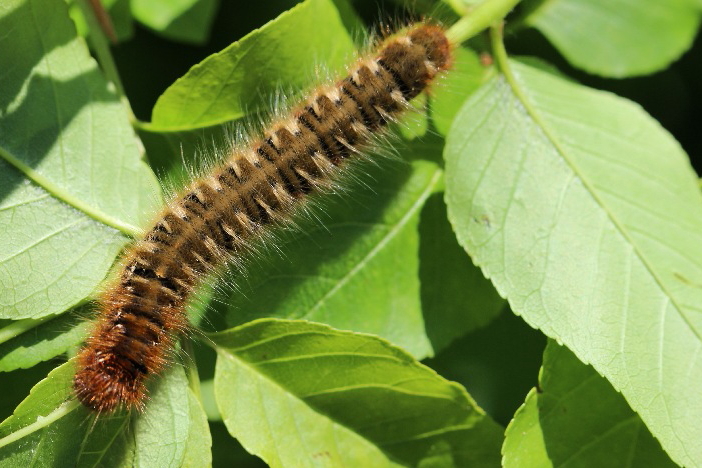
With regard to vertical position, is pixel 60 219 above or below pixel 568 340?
above

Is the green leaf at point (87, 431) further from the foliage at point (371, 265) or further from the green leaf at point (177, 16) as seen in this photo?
the green leaf at point (177, 16)

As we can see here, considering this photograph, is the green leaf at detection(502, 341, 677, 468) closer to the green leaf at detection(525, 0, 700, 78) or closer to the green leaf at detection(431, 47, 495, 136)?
the green leaf at detection(431, 47, 495, 136)

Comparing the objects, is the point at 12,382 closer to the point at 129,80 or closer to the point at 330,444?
the point at 330,444

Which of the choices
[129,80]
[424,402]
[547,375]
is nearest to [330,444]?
[424,402]

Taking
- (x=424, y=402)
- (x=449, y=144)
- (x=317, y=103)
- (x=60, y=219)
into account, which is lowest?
(x=424, y=402)

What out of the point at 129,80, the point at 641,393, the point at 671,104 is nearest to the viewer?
the point at 641,393

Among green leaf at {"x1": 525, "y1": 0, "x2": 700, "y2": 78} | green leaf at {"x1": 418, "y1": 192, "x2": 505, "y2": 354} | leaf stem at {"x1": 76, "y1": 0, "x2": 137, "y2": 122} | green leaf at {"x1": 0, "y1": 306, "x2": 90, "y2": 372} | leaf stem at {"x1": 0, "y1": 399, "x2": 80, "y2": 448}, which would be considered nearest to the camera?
leaf stem at {"x1": 0, "y1": 399, "x2": 80, "y2": 448}

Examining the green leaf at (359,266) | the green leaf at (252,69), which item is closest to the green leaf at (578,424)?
the green leaf at (359,266)

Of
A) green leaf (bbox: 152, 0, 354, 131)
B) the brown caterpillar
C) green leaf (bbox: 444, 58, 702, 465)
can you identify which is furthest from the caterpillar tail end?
green leaf (bbox: 444, 58, 702, 465)

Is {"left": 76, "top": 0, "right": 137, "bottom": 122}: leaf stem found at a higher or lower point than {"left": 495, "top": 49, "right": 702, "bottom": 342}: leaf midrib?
higher
